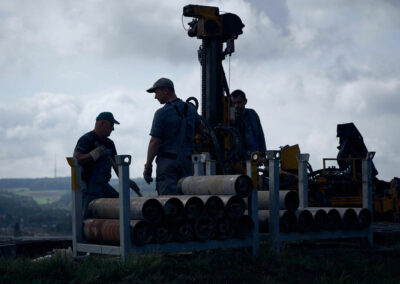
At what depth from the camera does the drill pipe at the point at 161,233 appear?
326 inches

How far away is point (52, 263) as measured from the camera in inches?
305

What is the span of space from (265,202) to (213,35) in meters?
6.72

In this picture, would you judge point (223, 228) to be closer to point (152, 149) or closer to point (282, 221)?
point (282, 221)

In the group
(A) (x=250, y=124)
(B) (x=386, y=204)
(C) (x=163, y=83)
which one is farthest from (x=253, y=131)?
(B) (x=386, y=204)

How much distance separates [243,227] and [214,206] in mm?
702

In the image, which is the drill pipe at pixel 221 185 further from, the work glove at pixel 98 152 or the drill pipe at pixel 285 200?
the work glove at pixel 98 152

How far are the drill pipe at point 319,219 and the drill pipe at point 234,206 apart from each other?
6.01 ft

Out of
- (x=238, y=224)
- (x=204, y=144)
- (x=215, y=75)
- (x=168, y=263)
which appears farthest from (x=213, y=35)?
(x=168, y=263)

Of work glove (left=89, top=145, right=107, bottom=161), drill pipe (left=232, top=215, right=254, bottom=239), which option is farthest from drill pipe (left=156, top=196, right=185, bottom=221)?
work glove (left=89, top=145, right=107, bottom=161)

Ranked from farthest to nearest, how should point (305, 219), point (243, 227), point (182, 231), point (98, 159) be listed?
point (305, 219), point (98, 159), point (243, 227), point (182, 231)

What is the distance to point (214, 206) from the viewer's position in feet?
28.4

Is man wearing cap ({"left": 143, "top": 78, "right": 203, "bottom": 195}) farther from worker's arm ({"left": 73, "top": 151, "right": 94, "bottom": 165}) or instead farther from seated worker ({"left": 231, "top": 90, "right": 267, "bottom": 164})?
seated worker ({"left": 231, "top": 90, "right": 267, "bottom": 164})

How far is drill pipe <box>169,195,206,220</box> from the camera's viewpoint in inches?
330

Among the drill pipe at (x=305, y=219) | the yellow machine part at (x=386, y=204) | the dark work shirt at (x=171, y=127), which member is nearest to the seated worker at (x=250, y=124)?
the drill pipe at (x=305, y=219)
